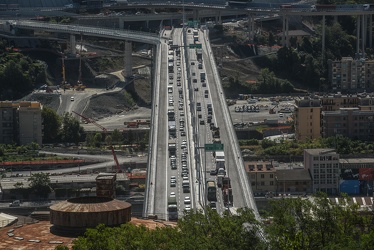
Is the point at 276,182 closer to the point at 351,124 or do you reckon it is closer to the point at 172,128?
the point at 172,128

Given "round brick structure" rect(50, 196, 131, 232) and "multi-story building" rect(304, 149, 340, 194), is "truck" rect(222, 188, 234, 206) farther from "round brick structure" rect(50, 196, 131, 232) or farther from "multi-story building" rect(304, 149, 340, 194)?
"round brick structure" rect(50, 196, 131, 232)

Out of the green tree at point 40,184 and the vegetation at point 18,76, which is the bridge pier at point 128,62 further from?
the green tree at point 40,184

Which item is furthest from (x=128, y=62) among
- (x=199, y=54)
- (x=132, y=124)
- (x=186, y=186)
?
(x=186, y=186)

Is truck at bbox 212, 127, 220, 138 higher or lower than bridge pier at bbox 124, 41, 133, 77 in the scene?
lower

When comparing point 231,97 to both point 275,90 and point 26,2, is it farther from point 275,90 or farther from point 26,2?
point 26,2

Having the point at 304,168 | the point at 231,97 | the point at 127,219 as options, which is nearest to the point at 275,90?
the point at 231,97

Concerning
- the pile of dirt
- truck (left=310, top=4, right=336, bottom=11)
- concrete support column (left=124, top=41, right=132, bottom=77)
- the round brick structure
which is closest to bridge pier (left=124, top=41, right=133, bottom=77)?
concrete support column (left=124, top=41, right=132, bottom=77)

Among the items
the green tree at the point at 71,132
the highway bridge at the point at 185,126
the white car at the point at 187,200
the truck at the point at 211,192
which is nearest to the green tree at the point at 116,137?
the green tree at the point at 71,132
